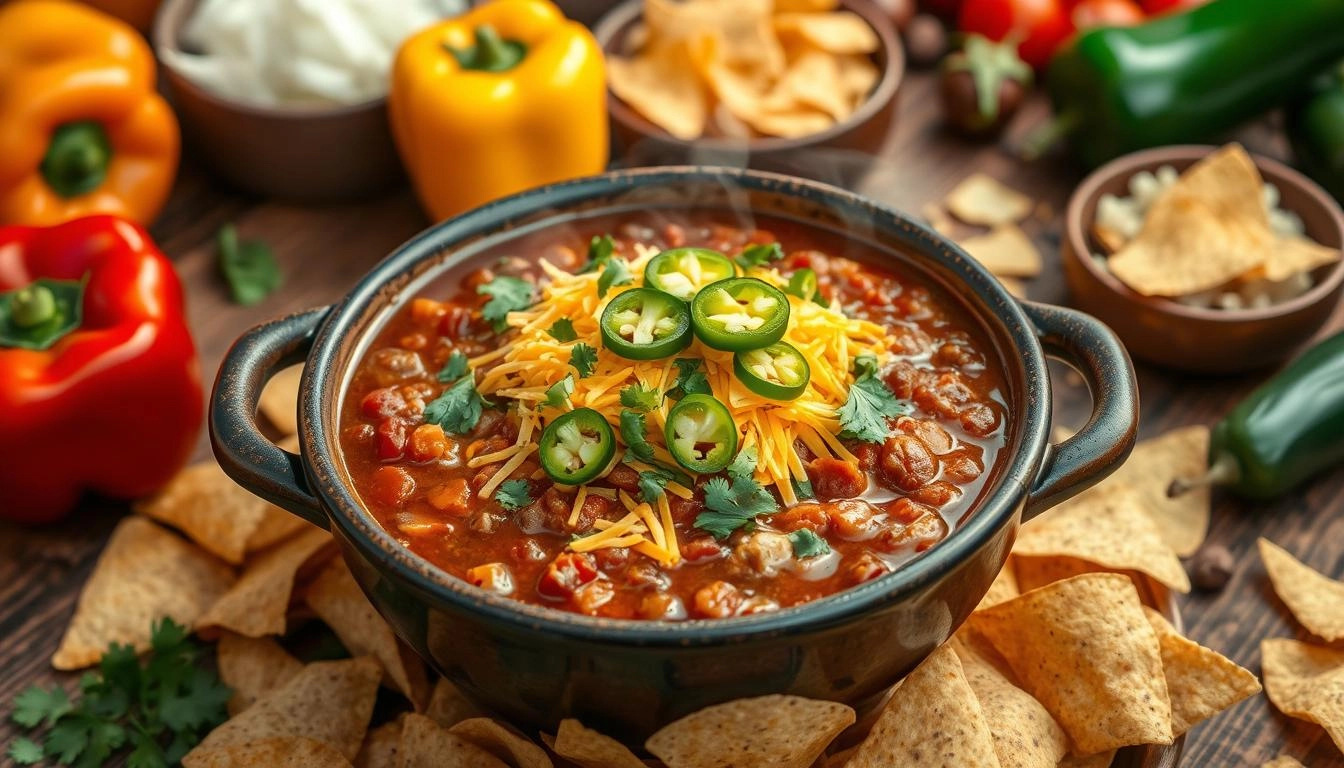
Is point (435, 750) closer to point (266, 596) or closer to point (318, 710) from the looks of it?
point (318, 710)

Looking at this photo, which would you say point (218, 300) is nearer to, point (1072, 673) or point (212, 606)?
point (212, 606)

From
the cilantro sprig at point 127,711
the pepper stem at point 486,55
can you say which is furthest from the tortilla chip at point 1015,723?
the pepper stem at point 486,55

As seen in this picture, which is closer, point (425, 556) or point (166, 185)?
point (425, 556)

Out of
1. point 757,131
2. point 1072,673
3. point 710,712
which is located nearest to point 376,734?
point 710,712

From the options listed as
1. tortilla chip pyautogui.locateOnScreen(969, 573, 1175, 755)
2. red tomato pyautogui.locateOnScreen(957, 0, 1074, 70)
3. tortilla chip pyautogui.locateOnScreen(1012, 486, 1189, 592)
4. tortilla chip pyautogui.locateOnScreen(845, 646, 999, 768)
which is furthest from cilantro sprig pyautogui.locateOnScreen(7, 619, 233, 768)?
red tomato pyautogui.locateOnScreen(957, 0, 1074, 70)

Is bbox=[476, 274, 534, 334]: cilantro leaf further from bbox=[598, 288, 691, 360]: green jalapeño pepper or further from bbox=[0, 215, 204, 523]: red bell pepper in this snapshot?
bbox=[0, 215, 204, 523]: red bell pepper

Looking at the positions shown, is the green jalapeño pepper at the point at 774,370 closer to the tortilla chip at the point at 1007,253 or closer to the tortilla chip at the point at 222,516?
the tortilla chip at the point at 222,516
